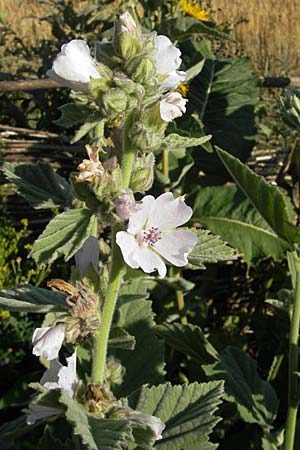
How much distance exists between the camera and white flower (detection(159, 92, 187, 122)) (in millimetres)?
997

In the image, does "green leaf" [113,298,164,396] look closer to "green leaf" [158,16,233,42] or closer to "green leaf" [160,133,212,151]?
"green leaf" [160,133,212,151]

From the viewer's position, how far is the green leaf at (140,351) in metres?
1.64

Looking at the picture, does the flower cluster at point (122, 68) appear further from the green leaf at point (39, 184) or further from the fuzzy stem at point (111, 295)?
the green leaf at point (39, 184)

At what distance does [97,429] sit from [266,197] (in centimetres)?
82

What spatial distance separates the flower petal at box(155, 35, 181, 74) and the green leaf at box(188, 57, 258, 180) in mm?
1340

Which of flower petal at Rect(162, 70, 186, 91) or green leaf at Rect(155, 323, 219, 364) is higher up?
flower petal at Rect(162, 70, 186, 91)

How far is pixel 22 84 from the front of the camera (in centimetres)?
221

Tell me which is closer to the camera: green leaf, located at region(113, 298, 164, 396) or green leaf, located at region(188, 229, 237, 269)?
green leaf, located at region(188, 229, 237, 269)

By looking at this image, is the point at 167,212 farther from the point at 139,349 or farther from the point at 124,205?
the point at 139,349

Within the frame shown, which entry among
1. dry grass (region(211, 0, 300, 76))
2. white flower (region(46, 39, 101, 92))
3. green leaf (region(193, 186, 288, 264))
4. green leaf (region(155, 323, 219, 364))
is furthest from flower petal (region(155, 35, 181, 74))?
dry grass (region(211, 0, 300, 76))

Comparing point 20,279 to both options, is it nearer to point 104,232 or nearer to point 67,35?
point 104,232

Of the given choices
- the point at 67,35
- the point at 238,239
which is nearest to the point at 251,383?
the point at 238,239

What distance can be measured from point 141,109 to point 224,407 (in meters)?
1.33

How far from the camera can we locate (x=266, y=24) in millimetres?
8961
